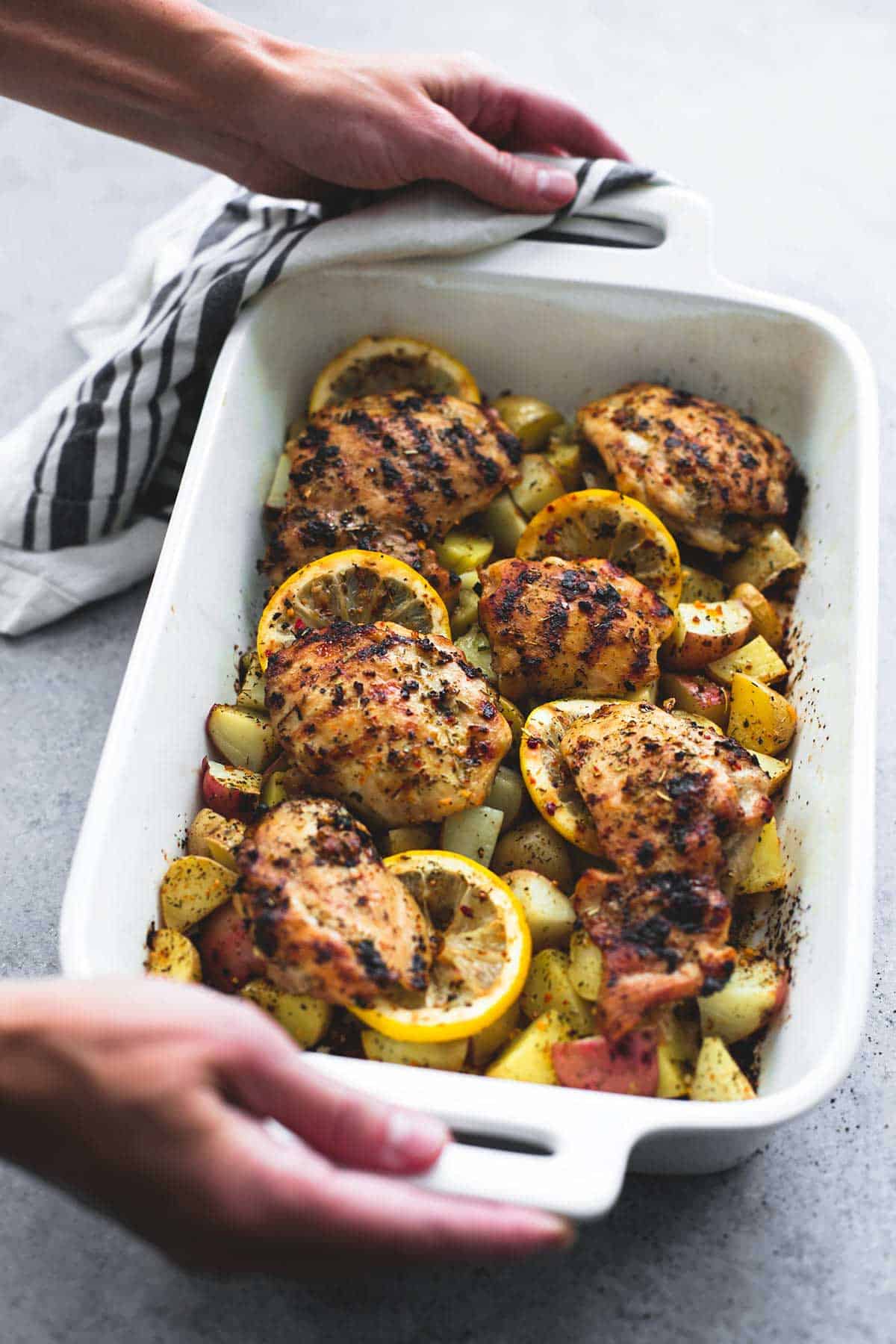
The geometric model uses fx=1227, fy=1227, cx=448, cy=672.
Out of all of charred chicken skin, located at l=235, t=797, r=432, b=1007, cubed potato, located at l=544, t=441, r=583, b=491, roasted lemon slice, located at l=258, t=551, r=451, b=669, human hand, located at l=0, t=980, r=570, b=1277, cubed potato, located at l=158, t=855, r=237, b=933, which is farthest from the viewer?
cubed potato, located at l=544, t=441, r=583, b=491

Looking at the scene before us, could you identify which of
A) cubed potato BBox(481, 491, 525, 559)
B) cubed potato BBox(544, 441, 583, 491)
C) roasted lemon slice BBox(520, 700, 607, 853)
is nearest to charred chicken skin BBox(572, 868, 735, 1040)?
roasted lemon slice BBox(520, 700, 607, 853)

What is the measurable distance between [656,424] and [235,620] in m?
0.94

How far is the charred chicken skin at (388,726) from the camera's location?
2.06 meters

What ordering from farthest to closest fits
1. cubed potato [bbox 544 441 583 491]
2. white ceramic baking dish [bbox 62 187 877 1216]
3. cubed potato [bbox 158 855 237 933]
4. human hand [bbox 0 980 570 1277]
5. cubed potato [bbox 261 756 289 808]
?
cubed potato [bbox 544 441 583 491] < cubed potato [bbox 261 756 289 808] < cubed potato [bbox 158 855 237 933] < white ceramic baking dish [bbox 62 187 877 1216] < human hand [bbox 0 980 570 1277]

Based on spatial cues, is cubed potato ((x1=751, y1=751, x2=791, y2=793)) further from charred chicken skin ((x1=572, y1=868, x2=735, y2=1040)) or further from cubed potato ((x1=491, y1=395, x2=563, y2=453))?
cubed potato ((x1=491, y1=395, x2=563, y2=453))

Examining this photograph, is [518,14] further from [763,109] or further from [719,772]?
[719,772]

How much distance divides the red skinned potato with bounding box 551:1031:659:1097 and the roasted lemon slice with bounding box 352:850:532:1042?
13cm

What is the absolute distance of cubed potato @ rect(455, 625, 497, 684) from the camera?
7.80 ft

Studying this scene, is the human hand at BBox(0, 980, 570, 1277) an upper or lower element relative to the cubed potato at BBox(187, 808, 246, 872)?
upper

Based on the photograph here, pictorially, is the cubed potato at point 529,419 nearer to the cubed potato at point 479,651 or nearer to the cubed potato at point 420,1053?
the cubed potato at point 479,651

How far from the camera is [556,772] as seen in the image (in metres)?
2.15

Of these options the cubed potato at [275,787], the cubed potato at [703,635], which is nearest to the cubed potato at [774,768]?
the cubed potato at [703,635]

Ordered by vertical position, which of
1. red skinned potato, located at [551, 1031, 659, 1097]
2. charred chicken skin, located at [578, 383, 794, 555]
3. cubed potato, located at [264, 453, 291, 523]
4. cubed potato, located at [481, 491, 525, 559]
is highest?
charred chicken skin, located at [578, 383, 794, 555]

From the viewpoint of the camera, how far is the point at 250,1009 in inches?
59.9
